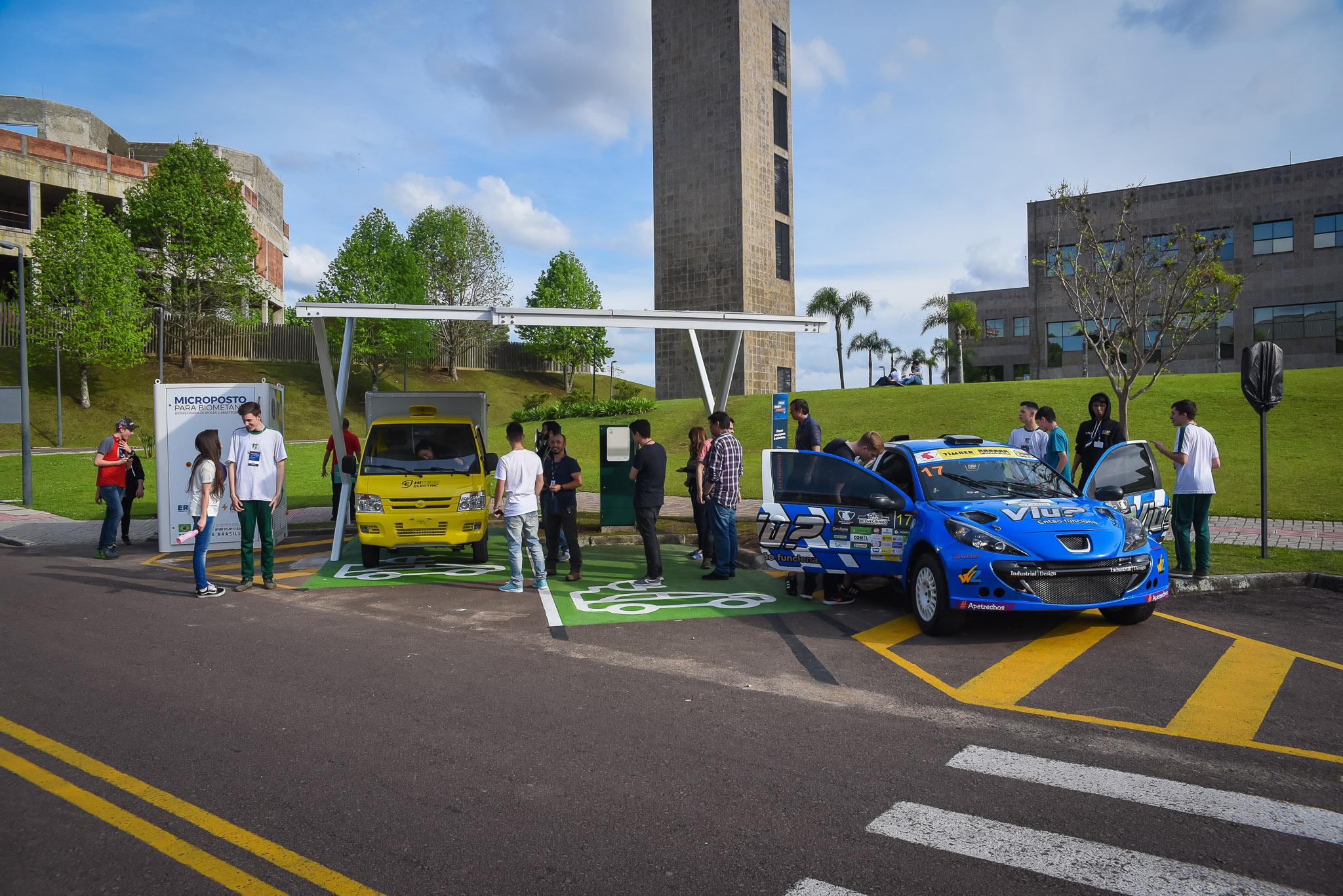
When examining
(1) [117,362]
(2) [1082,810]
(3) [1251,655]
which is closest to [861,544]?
(3) [1251,655]

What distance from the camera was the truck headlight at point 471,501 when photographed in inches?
441

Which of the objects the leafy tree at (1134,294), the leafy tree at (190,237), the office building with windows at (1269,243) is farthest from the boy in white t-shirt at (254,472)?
the leafy tree at (190,237)

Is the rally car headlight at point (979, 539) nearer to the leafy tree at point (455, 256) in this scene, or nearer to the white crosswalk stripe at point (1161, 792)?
the white crosswalk stripe at point (1161, 792)

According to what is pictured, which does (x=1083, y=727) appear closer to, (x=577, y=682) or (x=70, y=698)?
(x=577, y=682)

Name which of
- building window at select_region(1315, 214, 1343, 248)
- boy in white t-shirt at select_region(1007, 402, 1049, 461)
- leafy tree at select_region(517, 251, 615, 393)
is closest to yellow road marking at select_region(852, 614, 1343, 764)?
boy in white t-shirt at select_region(1007, 402, 1049, 461)

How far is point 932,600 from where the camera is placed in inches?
293

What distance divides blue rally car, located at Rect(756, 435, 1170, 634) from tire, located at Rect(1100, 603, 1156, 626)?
0.01 meters

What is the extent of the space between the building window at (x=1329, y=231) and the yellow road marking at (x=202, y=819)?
49071 mm

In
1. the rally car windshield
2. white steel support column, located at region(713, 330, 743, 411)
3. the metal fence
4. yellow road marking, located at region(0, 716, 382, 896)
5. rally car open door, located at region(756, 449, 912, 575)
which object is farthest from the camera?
the metal fence

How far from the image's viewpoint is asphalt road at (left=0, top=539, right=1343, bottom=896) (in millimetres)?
3426

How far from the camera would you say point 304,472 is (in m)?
27.5

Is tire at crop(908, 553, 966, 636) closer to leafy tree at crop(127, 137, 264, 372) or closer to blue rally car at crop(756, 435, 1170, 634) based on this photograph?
blue rally car at crop(756, 435, 1170, 634)

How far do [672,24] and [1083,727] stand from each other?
40.2m

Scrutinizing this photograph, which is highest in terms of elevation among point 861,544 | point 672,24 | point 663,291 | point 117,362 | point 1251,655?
point 672,24
